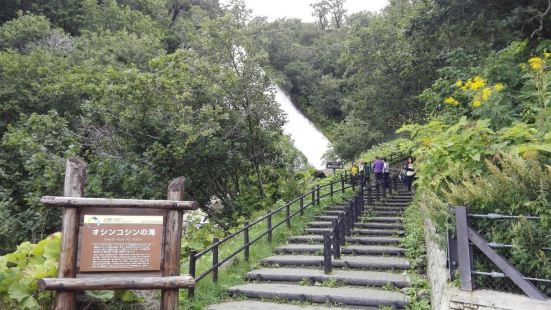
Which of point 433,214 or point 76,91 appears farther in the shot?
point 76,91

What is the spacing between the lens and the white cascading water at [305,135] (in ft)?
125

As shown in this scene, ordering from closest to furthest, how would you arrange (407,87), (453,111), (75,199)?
(75,199)
(453,111)
(407,87)

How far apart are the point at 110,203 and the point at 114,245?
47 centimetres

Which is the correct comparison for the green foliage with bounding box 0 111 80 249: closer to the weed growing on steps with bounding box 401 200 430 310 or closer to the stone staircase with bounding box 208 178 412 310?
the stone staircase with bounding box 208 178 412 310

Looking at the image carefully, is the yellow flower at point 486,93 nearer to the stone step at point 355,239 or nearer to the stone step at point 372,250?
the stone step at point 372,250

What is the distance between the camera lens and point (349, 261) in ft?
28.2

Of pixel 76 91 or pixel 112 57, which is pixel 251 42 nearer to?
pixel 76 91

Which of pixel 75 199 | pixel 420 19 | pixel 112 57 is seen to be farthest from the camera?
pixel 112 57

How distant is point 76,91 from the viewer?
61.1ft

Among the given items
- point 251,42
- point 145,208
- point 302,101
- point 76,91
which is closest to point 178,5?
point 302,101

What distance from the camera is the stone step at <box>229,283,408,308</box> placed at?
21.2 feet

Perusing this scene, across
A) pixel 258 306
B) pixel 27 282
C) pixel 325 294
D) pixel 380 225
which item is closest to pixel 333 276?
pixel 325 294

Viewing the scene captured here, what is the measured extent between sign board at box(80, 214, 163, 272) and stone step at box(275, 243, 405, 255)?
5470mm

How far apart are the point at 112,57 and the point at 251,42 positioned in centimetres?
1199
